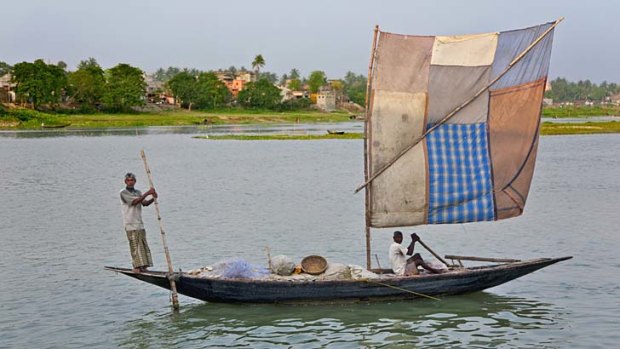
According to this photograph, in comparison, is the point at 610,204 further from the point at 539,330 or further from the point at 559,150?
the point at 559,150

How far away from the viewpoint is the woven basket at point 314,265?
535 inches

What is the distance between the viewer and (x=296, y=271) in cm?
1386

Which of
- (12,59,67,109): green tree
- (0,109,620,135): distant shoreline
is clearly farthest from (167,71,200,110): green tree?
(12,59,67,109): green tree

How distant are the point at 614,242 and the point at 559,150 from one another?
3560 centimetres

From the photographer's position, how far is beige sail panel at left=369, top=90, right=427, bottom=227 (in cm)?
1387

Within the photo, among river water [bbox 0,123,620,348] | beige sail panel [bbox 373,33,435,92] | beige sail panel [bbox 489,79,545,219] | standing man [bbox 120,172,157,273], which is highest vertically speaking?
beige sail panel [bbox 373,33,435,92]

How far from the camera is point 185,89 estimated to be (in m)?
130

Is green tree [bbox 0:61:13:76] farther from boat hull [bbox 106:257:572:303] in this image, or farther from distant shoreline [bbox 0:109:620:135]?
boat hull [bbox 106:257:572:303]

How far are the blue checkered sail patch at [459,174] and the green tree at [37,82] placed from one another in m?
100

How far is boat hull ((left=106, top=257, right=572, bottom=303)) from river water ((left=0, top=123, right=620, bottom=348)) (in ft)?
0.86

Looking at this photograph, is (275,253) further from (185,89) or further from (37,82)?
(185,89)

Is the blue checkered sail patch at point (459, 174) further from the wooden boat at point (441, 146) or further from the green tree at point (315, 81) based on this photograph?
the green tree at point (315, 81)

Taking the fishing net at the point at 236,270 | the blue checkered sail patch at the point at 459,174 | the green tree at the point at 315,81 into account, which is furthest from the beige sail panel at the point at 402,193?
the green tree at the point at 315,81

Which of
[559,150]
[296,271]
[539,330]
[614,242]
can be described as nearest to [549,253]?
[614,242]
